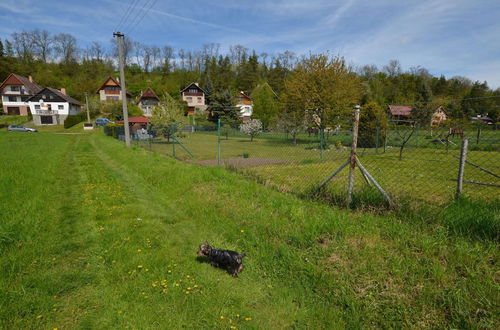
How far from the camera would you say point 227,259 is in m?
3.43

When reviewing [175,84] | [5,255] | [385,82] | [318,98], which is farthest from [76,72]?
[5,255]

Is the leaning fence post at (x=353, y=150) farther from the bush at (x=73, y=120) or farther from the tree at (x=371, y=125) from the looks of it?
the bush at (x=73, y=120)

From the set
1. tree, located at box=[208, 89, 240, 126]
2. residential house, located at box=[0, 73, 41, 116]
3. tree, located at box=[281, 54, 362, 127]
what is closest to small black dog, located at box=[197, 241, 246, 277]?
tree, located at box=[281, 54, 362, 127]

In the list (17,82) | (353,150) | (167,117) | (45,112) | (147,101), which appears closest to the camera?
(353,150)

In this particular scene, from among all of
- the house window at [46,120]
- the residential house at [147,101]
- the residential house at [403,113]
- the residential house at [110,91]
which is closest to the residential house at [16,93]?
the house window at [46,120]

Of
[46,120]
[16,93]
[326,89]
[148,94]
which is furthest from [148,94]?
[326,89]

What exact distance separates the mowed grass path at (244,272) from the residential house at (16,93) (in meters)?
75.3

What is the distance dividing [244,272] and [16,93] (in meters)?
80.7

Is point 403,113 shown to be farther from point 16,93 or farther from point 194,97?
point 16,93

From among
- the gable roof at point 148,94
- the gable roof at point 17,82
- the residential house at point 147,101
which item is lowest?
the residential house at point 147,101

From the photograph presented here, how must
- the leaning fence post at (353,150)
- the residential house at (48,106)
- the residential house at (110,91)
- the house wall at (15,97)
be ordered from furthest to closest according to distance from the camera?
1. the residential house at (110,91)
2. the house wall at (15,97)
3. the residential house at (48,106)
4. the leaning fence post at (353,150)

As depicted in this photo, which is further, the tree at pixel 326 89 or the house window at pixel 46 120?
the house window at pixel 46 120

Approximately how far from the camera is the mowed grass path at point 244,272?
102 inches

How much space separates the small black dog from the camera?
339 centimetres
